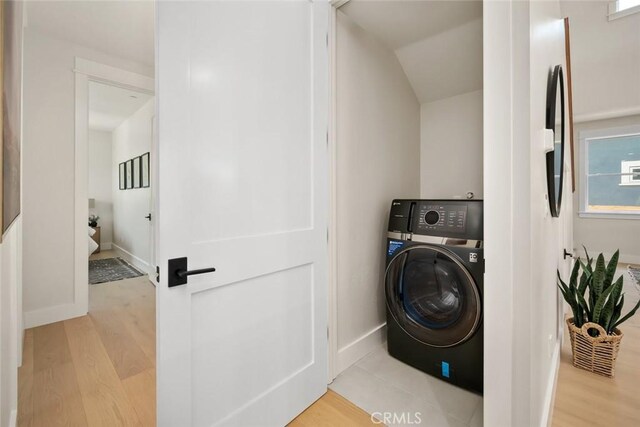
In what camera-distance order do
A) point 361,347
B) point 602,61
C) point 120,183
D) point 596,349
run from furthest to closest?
1. point 120,183
2. point 602,61
3. point 361,347
4. point 596,349

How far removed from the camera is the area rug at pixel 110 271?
3670 mm

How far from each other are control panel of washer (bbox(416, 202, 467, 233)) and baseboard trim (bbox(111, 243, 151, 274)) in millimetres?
3666

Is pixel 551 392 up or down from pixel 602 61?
down

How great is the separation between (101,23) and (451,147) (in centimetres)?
301

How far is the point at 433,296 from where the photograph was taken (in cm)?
167

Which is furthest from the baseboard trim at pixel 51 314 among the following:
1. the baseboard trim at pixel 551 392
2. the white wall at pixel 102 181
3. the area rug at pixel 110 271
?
the white wall at pixel 102 181

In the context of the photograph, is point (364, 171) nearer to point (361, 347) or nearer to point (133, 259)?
point (361, 347)

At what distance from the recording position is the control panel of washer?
61.3 inches

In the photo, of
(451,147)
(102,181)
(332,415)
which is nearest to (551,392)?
(332,415)

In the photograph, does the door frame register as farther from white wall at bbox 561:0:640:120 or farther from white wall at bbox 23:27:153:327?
white wall at bbox 561:0:640:120

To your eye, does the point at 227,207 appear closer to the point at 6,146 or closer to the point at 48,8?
the point at 6,146

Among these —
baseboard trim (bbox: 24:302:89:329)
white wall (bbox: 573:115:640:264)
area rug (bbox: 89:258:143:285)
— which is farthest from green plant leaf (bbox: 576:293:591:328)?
area rug (bbox: 89:258:143:285)

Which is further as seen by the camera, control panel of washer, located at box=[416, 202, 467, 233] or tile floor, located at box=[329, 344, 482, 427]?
control panel of washer, located at box=[416, 202, 467, 233]

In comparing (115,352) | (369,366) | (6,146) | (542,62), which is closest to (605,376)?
(369,366)
